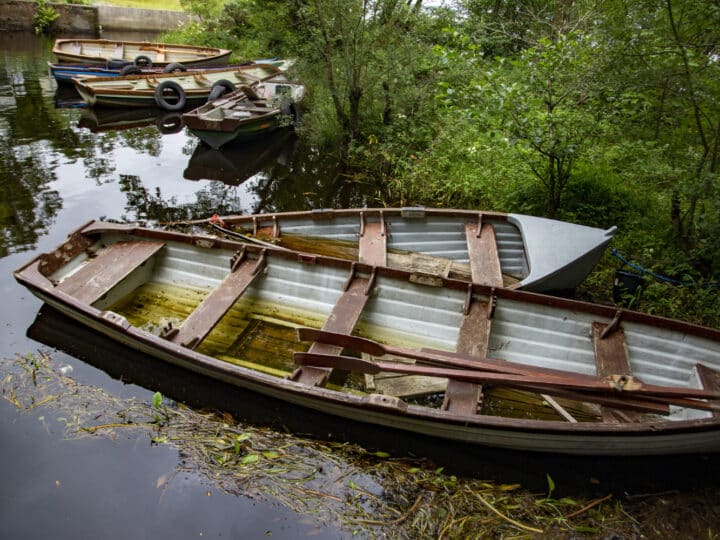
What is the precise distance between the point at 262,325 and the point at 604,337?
11.6ft

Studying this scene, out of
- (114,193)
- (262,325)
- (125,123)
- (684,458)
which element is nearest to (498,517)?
(684,458)

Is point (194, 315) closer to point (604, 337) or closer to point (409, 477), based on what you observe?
point (409, 477)

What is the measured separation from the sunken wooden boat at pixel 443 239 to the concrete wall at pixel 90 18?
1158 inches

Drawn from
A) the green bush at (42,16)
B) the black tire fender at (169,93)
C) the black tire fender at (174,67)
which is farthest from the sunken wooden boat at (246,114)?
the green bush at (42,16)

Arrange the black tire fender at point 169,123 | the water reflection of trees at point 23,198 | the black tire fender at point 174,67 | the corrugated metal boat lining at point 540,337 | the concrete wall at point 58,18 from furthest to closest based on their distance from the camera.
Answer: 1. the concrete wall at point 58,18
2. the black tire fender at point 174,67
3. the black tire fender at point 169,123
4. the water reflection of trees at point 23,198
5. the corrugated metal boat lining at point 540,337

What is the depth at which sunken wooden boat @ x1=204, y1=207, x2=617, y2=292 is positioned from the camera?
18.2 feet

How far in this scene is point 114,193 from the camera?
9.42 metres

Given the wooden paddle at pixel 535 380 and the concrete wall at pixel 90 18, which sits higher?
the concrete wall at pixel 90 18

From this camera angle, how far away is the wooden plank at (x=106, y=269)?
5162 millimetres

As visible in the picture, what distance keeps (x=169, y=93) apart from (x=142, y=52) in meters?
6.31

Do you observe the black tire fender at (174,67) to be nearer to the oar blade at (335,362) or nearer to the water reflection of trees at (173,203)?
the water reflection of trees at (173,203)

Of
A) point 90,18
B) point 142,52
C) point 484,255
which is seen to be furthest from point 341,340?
point 90,18

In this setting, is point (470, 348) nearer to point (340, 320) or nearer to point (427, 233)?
point (340, 320)

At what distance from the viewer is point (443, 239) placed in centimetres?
677
